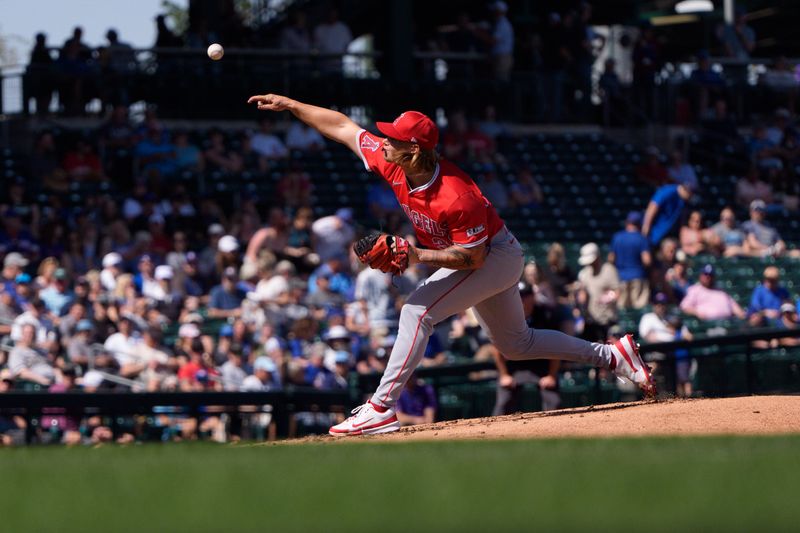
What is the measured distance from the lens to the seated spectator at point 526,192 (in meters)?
20.1

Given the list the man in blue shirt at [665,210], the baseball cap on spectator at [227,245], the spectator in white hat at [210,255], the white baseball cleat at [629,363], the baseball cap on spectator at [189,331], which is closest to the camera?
the white baseball cleat at [629,363]

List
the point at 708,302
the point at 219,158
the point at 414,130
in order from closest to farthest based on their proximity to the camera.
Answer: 1. the point at 414,130
2. the point at 708,302
3. the point at 219,158

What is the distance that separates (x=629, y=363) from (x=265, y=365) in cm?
507

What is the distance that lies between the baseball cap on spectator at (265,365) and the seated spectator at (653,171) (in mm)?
9757

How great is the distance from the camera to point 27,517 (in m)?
4.34

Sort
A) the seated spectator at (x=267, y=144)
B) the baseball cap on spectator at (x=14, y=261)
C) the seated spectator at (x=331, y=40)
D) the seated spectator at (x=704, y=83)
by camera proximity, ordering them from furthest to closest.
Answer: the seated spectator at (x=704, y=83), the seated spectator at (x=331, y=40), the seated spectator at (x=267, y=144), the baseball cap on spectator at (x=14, y=261)

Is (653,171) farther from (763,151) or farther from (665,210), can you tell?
(665,210)

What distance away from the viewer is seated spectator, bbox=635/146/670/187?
2159cm

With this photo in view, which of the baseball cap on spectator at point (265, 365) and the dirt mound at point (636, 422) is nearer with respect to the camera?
the dirt mound at point (636, 422)

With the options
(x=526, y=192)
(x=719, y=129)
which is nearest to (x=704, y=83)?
(x=719, y=129)

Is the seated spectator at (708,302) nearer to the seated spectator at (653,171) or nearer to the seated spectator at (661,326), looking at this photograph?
the seated spectator at (661,326)

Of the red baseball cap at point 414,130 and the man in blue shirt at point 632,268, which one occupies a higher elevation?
the red baseball cap at point 414,130

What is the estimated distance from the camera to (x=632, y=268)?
1675 cm

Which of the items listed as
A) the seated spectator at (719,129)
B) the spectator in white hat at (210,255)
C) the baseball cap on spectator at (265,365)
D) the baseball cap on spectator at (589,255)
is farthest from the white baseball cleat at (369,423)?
the seated spectator at (719,129)
